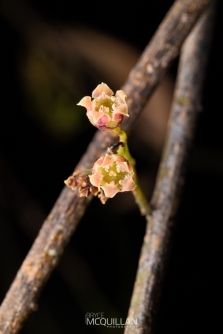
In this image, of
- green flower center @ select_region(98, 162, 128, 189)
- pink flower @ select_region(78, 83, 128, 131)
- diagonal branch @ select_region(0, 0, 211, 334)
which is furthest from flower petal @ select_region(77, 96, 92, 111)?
diagonal branch @ select_region(0, 0, 211, 334)

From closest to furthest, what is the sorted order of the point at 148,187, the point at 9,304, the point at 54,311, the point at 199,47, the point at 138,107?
the point at 9,304
the point at 138,107
the point at 199,47
the point at 54,311
the point at 148,187

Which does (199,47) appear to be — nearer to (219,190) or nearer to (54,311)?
(219,190)

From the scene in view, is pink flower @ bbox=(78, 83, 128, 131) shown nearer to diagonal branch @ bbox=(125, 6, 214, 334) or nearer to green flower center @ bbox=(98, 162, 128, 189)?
green flower center @ bbox=(98, 162, 128, 189)

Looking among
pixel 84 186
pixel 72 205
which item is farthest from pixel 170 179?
pixel 84 186

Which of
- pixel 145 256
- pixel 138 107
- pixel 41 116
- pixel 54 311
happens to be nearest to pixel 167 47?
pixel 138 107

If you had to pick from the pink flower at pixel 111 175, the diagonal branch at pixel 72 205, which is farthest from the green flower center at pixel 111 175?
the diagonal branch at pixel 72 205

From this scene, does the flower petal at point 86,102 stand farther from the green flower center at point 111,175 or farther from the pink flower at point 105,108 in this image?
the green flower center at point 111,175
